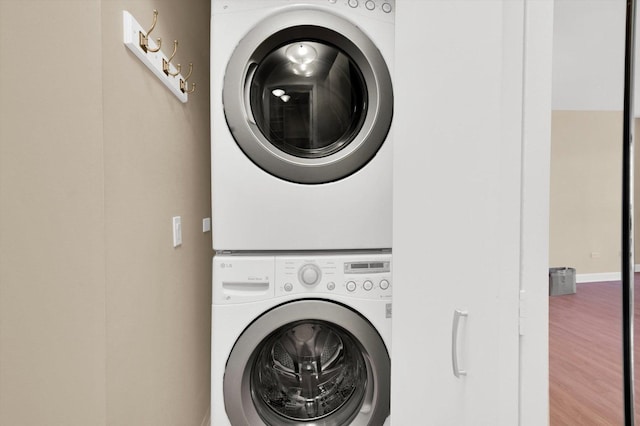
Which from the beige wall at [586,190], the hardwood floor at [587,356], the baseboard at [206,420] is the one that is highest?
the beige wall at [586,190]

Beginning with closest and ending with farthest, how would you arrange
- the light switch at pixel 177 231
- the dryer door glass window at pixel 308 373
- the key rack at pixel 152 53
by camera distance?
the key rack at pixel 152 53
the light switch at pixel 177 231
the dryer door glass window at pixel 308 373

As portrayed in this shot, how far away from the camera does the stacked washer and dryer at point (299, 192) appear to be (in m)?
1.24

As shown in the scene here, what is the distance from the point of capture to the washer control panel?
1.27 m

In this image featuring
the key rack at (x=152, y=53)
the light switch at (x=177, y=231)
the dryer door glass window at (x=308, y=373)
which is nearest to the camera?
the key rack at (x=152, y=53)

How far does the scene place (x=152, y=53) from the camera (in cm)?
101

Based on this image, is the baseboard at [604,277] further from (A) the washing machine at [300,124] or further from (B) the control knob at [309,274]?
(B) the control knob at [309,274]

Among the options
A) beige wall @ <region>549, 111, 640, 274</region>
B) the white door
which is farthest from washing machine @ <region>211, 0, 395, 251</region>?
beige wall @ <region>549, 111, 640, 274</region>

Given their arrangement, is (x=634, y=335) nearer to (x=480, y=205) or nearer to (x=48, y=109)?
(x=480, y=205)

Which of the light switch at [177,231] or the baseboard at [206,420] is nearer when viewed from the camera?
the light switch at [177,231]

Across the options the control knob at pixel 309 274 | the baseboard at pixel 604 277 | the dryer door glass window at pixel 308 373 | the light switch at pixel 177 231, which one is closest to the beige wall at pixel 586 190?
the baseboard at pixel 604 277

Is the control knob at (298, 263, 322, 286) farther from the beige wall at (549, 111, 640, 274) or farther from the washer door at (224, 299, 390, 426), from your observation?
the beige wall at (549, 111, 640, 274)

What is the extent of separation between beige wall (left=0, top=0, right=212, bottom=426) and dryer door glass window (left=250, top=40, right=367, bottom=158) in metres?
0.43

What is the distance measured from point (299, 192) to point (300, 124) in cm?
27

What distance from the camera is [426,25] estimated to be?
2.88 feet
